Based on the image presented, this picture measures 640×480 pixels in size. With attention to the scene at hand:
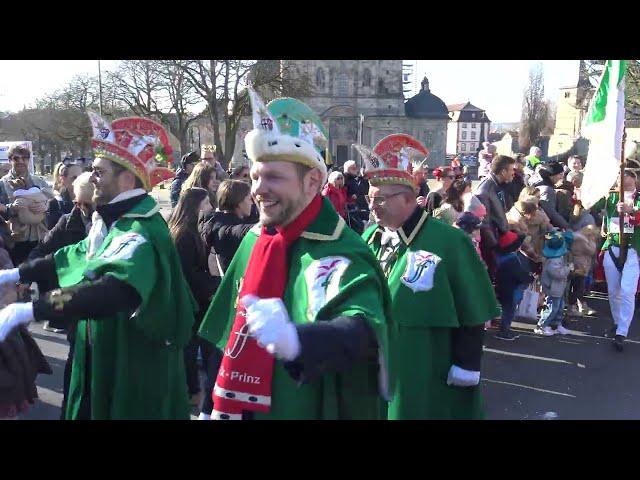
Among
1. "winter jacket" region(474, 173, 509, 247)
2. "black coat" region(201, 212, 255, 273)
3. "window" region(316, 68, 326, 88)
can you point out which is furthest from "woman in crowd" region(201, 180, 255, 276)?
"window" region(316, 68, 326, 88)

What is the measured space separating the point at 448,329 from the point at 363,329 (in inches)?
60.8

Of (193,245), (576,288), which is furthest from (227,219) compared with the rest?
(576,288)

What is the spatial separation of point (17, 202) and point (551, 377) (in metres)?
5.64

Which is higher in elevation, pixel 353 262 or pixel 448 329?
pixel 353 262

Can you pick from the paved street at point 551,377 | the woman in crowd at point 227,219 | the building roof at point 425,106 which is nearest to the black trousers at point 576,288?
the paved street at point 551,377

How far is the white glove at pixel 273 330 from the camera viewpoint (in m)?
1.69

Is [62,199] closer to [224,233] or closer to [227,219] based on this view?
[227,219]

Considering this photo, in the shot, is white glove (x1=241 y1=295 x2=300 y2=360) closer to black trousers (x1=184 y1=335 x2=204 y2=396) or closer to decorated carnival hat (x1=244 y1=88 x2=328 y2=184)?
decorated carnival hat (x1=244 y1=88 x2=328 y2=184)

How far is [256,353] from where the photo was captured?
7.41 ft

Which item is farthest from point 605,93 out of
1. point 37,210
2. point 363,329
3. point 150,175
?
point 37,210

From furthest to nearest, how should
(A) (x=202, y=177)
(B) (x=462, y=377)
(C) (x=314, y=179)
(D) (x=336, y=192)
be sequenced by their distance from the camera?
(D) (x=336, y=192) < (A) (x=202, y=177) < (B) (x=462, y=377) < (C) (x=314, y=179)

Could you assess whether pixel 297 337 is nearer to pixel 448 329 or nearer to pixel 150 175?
pixel 448 329

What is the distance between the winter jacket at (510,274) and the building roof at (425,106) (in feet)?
226
